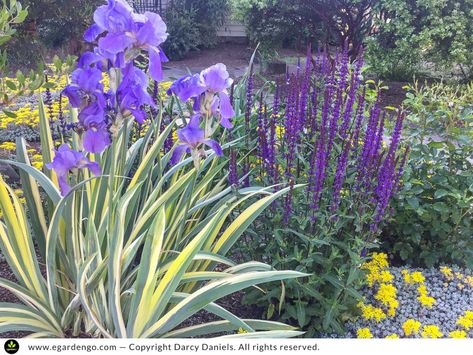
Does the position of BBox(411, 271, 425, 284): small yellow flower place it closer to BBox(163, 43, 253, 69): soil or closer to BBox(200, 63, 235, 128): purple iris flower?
BBox(200, 63, 235, 128): purple iris flower

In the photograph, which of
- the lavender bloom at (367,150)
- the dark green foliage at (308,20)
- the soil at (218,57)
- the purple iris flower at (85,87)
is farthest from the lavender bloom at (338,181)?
the soil at (218,57)

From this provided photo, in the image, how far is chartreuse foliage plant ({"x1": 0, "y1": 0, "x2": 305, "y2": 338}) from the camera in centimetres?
141

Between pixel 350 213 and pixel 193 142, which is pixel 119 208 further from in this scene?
pixel 350 213

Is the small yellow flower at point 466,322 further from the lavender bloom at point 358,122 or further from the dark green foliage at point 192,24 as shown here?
the dark green foliage at point 192,24

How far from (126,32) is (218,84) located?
0.32m

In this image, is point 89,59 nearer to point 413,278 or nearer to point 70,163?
point 70,163

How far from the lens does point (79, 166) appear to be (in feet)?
4.95

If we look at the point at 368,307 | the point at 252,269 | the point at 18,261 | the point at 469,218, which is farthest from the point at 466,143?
the point at 18,261

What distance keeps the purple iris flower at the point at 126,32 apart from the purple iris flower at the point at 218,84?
18 cm

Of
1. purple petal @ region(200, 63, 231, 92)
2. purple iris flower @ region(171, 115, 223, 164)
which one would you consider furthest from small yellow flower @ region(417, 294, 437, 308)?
purple petal @ region(200, 63, 231, 92)

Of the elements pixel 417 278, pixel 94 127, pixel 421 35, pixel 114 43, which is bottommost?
pixel 417 278

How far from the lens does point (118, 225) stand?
Result: 1553mm

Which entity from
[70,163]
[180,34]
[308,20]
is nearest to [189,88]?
[70,163]
